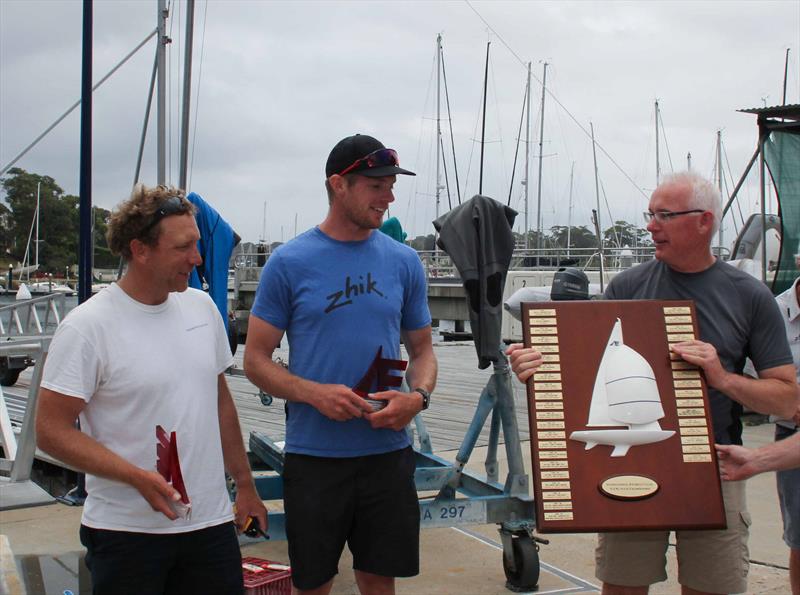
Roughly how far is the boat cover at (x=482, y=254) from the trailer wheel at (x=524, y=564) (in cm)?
99

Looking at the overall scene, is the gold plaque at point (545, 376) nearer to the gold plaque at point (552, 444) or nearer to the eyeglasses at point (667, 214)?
the gold plaque at point (552, 444)

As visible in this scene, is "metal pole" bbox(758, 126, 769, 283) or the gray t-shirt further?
"metal pole" bbox(758, 126, 769, 283)

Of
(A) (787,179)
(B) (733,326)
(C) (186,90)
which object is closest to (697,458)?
(B) (733,326)

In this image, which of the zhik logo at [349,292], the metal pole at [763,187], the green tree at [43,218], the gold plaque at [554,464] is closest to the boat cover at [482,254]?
the zhik logo at [349,292]

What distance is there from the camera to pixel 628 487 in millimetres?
2744

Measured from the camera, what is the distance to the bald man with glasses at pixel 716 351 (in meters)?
2.98

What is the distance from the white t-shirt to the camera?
8.21 ft

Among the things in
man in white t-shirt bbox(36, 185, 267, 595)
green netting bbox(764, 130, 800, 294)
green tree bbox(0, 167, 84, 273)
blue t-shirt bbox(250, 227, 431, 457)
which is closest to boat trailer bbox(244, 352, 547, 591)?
blue t-shirt bbox(250, 227, 431, 457)

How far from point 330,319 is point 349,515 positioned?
69 cm

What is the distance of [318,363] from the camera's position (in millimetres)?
3086

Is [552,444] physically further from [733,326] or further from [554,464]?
[733,326]

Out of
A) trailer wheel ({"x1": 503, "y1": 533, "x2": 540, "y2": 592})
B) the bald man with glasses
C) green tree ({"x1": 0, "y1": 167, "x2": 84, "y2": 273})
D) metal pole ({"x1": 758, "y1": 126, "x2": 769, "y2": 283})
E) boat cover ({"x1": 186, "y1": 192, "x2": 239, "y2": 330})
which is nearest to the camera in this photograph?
the bald man with glasses

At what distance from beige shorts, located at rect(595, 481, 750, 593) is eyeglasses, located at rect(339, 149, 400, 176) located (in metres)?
1.54

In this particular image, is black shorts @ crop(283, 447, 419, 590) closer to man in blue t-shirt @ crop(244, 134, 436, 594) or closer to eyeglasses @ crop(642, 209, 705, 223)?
man in blue t-shirt @ crop(244, 134, 436, 594)
